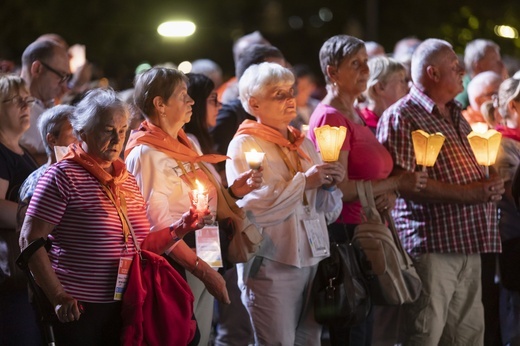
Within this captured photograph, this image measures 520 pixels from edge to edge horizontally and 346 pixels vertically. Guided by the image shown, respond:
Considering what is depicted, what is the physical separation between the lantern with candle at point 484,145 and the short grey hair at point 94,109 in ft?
8.35

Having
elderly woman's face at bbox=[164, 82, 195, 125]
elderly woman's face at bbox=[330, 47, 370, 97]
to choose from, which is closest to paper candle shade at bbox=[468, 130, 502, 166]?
elderly woman's face at bbox=[330, 47, 370, 97]

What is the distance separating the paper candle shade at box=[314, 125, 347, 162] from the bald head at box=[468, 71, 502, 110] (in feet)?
10.8

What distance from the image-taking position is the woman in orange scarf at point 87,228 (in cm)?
562

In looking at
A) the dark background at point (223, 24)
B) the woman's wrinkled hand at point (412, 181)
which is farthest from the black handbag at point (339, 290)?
the dark background at point (223, 24)

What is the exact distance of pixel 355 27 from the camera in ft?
77.9

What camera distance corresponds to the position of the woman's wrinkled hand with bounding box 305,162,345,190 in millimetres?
6895

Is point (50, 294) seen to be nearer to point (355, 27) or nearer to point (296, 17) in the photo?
point (355, 27)

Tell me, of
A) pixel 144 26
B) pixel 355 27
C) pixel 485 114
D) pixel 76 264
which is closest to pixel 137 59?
pixel 144 26

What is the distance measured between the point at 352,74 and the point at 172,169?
1.86 metres

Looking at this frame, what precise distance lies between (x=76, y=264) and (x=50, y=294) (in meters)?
0.25

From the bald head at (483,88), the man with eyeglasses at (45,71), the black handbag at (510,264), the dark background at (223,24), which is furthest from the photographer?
the dark background at (223,24)

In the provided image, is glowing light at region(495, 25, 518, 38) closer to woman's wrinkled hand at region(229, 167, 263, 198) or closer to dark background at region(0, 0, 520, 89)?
dark background at region(0, 0, 520, 89)

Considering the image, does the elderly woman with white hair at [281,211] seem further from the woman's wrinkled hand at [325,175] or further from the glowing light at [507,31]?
the glowing light at [507,31]

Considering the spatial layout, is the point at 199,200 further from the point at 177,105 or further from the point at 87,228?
the point at 177,105
